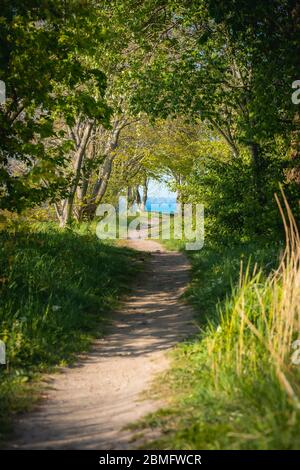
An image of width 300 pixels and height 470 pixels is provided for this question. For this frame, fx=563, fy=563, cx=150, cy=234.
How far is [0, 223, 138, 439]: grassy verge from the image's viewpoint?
6.95 m

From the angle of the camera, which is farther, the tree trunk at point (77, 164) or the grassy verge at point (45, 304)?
the tree trunk at point (77, 164)

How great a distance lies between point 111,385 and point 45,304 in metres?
2.89

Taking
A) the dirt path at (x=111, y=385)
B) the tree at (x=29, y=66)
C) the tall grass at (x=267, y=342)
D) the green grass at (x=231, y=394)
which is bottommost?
the dirt path at (x=111, y=385)

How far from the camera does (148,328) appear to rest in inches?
374

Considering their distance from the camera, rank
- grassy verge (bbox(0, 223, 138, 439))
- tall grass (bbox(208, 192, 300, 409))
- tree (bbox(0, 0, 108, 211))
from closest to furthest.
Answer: tall grass (bbox(208, 192, 300, 409)) < grassy verge (bbox(0, 223, 138, 439)) < tree (bbox(0, 0, 108, 211))

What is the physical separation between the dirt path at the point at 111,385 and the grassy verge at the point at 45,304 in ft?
0.86

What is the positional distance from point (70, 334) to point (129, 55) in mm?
12528

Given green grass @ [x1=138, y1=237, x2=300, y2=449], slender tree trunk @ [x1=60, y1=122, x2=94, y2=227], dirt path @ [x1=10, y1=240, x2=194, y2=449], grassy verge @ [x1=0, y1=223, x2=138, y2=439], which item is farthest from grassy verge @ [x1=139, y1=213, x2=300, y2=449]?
slender tree trunk @ [x1=60, y1=122, x2=94, y2=227]

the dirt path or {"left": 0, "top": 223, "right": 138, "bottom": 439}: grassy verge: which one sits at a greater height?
{"left": 0, "top": 223, "right": 138, "bottom": 439}: grassy verge

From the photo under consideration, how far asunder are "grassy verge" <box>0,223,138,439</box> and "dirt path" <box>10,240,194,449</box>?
0.26 meters

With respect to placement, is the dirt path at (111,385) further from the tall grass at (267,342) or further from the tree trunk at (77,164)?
the tree trunk at (77,164)

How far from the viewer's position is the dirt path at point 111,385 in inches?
207

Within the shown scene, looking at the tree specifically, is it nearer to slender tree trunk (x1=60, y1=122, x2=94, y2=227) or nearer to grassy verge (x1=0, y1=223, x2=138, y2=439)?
grassy verge (x1=0, y1=223, x2=138, y2=439)

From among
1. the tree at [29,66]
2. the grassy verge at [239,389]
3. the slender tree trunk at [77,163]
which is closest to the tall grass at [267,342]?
the grassy verge at [239,389]
